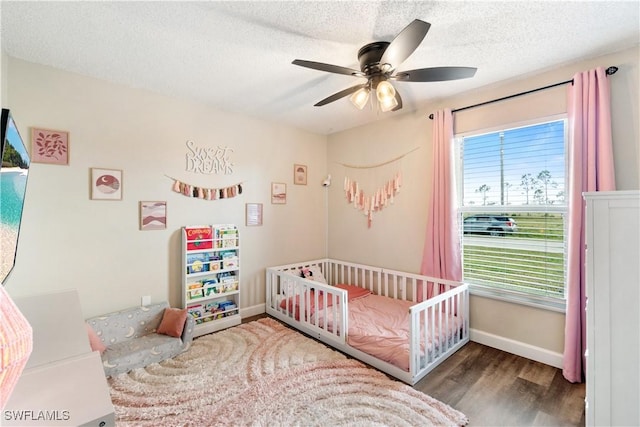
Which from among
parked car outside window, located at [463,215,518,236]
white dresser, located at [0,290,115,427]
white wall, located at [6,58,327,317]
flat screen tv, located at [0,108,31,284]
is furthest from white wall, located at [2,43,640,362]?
white dresser, located at [0,290,115,427]

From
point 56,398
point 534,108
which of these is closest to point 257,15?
point 56,398

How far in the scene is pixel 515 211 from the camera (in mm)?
2525

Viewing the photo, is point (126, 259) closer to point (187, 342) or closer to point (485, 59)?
point (187, 342)

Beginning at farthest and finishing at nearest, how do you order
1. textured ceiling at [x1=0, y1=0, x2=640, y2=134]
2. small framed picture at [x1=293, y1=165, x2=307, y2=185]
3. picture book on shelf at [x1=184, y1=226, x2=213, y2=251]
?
small framed picture at [x1=293, y1=165, x2=307, y2=185]
picture book on shelf at [x1=184, y1=226, x2=213, y2=251]
textured ceiling at [x1=0, y1=0, x2=640, y2=134]

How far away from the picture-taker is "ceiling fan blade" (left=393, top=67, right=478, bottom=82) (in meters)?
1.73

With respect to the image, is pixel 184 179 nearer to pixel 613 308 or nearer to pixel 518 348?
pixel 613 308

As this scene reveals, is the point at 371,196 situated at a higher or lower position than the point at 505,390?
higher

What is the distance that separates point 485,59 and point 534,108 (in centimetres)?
68

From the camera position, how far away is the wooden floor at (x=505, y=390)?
1785 mm

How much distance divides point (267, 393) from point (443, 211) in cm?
227

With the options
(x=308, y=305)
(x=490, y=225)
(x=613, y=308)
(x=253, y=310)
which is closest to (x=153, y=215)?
(x=253, y=310)

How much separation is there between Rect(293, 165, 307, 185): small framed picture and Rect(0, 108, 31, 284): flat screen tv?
303cm

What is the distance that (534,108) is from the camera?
238 cm

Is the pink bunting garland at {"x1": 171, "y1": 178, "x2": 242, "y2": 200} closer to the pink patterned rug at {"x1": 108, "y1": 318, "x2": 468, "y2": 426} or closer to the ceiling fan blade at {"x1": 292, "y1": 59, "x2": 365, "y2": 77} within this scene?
the pink patterned rug at {"x1": 108, "y1": 318, "x2": 468, "y2": 426}
